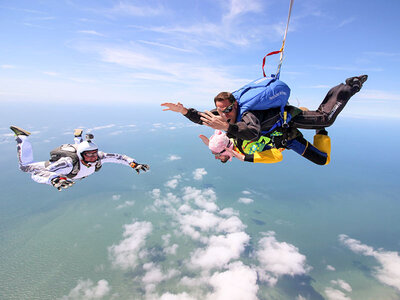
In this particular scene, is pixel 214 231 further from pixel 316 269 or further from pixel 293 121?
pixel 293 121

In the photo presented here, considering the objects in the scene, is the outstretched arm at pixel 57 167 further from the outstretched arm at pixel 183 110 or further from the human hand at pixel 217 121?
the human hand at pixel 217 121

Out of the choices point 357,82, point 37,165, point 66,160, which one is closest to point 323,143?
point 357,82

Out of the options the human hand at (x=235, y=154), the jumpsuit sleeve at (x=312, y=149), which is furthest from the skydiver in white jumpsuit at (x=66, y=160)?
the jumpsuit sleeve at (x=312, y=149)

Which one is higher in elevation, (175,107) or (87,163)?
(175,107)

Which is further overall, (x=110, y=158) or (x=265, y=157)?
(x=110, y=158)

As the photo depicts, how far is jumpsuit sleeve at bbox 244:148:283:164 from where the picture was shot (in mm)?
2934

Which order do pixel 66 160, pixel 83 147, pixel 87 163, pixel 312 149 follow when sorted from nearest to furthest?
pixel 312 149
pixel 66 160
pixel 83 147
pixel 87 163

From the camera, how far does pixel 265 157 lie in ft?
9.71

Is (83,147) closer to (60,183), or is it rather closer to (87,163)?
(87,163)

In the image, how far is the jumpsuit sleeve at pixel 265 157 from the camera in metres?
2.93

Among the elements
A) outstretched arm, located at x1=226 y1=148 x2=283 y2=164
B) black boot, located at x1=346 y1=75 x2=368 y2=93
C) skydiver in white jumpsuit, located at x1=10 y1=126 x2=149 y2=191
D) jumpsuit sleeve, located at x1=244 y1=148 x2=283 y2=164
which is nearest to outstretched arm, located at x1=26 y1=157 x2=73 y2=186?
skydiver in white jumpsuit, located at x1=10 y1=126 x2=149 y2=191

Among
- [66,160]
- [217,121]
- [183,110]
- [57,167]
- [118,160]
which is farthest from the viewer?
[118,160]

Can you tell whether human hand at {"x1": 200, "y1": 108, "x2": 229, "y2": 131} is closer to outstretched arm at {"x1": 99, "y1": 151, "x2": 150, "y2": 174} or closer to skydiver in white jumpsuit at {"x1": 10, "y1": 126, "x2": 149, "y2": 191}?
skydiver in white jumpsuit at {"x1": 10, "y1": 126, "x2": 149, "y2": 191}

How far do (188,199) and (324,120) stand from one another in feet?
432
